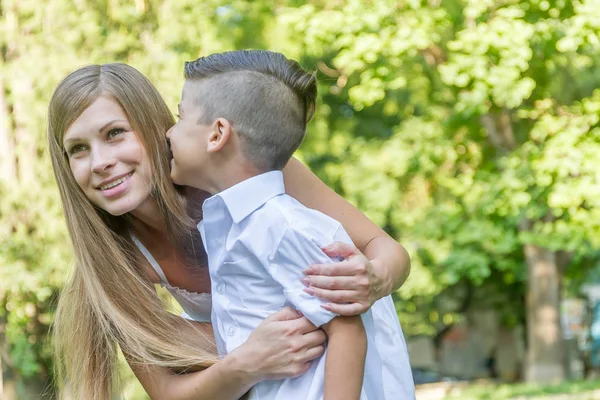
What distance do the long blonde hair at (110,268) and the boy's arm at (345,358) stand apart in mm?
572

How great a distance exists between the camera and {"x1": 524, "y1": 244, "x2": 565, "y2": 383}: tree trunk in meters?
16.2

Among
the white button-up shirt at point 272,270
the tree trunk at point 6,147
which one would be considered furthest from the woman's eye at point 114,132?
the tree trunk at point 6,147

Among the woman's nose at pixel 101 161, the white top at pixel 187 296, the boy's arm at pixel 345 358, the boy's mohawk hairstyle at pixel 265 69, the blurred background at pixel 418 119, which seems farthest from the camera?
the blurred background at pixel 418 119

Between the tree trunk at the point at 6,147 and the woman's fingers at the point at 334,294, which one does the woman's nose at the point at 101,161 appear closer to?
the woman's fingers at the point at 334,294

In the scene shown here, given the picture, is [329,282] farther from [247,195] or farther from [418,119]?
[418,119]

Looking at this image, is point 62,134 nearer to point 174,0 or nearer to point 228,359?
point 228,359

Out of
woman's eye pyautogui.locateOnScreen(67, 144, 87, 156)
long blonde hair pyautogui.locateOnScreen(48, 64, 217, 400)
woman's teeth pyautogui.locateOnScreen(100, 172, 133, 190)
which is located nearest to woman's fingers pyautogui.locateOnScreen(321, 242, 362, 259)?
long blonde hair pyautogui.locateOnScreen(48, 64, 217, 400)

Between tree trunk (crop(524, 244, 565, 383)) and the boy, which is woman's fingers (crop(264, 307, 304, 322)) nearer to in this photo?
the boy

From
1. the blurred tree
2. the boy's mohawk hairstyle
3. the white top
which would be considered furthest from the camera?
the blurred tree

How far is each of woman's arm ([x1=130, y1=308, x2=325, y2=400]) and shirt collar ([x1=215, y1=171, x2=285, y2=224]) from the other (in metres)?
0.26

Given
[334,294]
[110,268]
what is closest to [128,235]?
[110,268]

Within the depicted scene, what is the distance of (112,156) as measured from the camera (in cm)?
264

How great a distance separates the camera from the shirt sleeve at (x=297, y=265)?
2174mm

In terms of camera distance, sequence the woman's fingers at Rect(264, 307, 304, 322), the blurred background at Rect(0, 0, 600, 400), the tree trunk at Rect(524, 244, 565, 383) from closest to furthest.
→ the woman's fingers at Rect(264, 307, 304, 322) → the blurred background at Rect(0, 0, 600, 400) → the tree trunk at Rect(524, 244, 565, 383)
